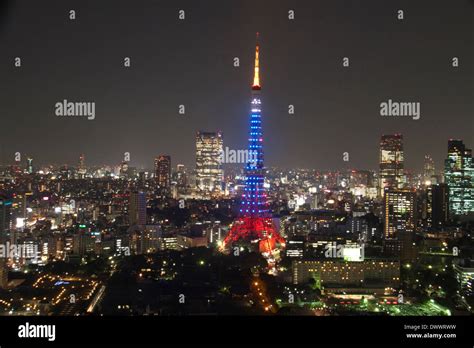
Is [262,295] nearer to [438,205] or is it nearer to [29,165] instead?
[29,165]

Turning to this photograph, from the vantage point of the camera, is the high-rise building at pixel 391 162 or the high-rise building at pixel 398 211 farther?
the high-rise building at pixel 398 211

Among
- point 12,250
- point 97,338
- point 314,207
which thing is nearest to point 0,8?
point 97,338

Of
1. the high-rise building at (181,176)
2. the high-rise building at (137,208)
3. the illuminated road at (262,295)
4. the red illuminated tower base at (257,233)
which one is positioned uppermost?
the high-rise building at (181,176)

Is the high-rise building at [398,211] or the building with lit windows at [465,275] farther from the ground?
the high-rise building at [398,211]

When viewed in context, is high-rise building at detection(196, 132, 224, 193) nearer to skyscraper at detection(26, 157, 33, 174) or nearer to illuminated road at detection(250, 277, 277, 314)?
skyscraper at detection(26, 157, 33, 174)

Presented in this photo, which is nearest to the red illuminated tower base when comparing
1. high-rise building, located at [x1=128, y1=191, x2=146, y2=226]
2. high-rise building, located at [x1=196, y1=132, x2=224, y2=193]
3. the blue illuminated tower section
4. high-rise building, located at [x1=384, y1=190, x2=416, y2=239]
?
the blue illuminated tower section

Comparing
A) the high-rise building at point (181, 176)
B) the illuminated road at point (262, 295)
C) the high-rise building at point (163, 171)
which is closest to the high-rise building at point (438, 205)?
the illuminated road at point (262, 295)

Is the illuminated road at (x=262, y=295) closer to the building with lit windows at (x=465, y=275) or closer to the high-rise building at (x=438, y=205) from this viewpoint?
the building with lit windows at (x=465, y=275)
